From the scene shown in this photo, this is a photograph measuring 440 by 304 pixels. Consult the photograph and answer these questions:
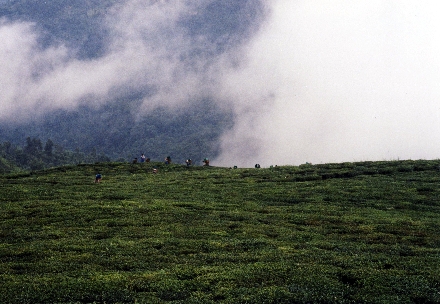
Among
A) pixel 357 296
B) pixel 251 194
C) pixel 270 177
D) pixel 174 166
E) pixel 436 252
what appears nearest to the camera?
pixel 357 296

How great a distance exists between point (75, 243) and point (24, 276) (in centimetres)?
744

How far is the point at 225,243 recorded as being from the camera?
106 feet

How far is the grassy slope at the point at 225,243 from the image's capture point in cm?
2270

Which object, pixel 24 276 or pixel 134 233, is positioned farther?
pixel 134 233

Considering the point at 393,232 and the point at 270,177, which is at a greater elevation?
the point at 270,177

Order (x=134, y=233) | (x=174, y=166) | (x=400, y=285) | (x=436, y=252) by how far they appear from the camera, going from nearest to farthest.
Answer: (x=400, y=285) < (x=436, y=252) < (x=134, y=233) < (x=174, y=166)

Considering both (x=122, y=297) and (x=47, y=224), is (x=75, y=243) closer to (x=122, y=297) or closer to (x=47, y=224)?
(x=47, y=224)

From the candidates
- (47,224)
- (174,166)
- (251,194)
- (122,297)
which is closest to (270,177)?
(251,194)

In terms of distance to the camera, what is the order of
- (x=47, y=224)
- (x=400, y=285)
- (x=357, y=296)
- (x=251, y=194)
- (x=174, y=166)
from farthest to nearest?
1. (x=174, y=166)
2. (x=251, y=194)
3. (x=47, y=224)
4. (x=400, y=285)
5. (x=357, y=296)

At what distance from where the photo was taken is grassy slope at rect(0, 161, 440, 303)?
22703 mm

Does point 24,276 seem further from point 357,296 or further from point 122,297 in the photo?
point 357,296

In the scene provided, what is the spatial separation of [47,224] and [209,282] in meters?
21.1

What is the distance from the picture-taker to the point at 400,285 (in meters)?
23.3

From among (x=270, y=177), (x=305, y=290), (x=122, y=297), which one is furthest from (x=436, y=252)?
(x=270, y=177)
